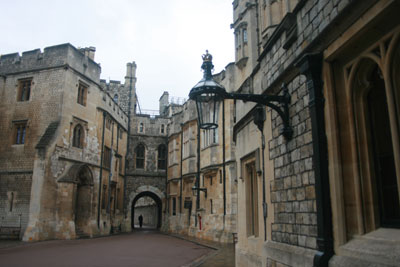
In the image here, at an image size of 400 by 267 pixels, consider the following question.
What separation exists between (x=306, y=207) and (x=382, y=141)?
4.95ft

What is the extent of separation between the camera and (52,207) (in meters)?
20.0

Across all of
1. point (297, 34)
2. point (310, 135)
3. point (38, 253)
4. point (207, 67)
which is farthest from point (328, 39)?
point (38, 253)

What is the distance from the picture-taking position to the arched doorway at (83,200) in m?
23.0

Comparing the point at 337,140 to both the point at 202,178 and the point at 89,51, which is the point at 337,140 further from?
the point at 89,51

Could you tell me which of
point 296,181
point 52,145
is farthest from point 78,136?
point 296,181

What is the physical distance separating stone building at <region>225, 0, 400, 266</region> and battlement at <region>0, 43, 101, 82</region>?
18504 millimetres

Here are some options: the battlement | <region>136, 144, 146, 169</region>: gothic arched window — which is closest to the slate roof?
the battlement

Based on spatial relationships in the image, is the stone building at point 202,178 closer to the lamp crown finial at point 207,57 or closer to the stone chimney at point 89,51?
the stone chimney at point 89,51

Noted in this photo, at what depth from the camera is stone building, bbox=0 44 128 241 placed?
1989 centimetres

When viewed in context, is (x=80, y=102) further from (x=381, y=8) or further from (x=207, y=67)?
(x=381, y=8)

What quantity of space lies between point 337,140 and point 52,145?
18.9m

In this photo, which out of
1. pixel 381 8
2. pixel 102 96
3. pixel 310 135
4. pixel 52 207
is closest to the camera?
pixel 381 8

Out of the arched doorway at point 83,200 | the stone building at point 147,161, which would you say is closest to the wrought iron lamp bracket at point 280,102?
the arched doorway at point 83,200

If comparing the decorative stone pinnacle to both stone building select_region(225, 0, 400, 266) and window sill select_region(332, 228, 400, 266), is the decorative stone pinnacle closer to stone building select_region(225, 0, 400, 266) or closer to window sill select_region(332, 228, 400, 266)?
stone building select_region(225, 0, 400, 266)
